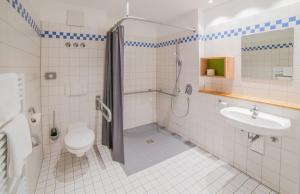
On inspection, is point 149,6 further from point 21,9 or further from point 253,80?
point 253,80

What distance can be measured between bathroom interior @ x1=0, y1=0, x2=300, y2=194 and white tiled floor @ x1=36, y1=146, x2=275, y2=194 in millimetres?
14

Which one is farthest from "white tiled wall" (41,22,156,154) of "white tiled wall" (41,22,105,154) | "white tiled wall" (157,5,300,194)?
"white tiled wall" (157,5,300,194)

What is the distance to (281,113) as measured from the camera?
172 cm

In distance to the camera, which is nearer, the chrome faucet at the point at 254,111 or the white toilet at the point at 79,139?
the chrome faucet at the point at 254,111

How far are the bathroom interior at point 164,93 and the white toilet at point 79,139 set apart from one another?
1 cm

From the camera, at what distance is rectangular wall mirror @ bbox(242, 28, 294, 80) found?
176 cm

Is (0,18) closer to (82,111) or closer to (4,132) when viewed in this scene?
(4,132)

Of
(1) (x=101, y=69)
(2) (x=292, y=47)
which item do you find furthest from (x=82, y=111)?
(2) (x=292, y=47)

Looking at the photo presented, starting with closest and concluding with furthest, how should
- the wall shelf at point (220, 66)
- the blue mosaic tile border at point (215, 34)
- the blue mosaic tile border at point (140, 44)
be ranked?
1. the blue mosaic tile border at point (215, 34)
2. the wall shelf at point (220, 66)
3. the blue mosaic tile border at point (140, 44)

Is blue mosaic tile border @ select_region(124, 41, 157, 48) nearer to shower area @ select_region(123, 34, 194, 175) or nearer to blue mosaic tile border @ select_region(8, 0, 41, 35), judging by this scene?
shower area @ select_region(123, 34, 194, 175)

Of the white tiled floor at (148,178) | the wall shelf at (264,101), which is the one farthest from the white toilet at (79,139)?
the wall shelf at (264,101)

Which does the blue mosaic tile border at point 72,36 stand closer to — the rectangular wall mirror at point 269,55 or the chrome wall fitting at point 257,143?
the rectangular wall mirror at point 269,55

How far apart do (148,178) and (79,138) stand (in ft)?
3.41

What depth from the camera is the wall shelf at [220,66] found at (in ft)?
7.38
